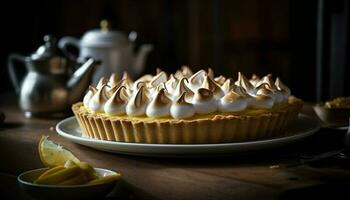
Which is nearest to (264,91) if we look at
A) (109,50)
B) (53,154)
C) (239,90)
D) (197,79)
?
(239,90)

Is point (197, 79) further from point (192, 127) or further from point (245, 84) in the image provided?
point (192, 127)

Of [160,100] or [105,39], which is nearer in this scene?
[160,100]

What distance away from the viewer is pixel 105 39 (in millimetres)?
2467

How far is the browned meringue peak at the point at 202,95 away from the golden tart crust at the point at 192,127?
0.12ft

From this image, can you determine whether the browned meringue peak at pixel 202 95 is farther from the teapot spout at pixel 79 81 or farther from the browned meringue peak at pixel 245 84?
the teapot spout at pixel 79 81

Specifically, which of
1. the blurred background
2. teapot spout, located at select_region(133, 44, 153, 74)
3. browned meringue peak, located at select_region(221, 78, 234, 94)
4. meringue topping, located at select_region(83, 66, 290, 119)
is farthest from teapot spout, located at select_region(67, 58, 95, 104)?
the blurred background

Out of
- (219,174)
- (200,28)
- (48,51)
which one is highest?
(48,51)

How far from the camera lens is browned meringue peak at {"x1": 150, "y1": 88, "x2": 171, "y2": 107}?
1235 millimetres

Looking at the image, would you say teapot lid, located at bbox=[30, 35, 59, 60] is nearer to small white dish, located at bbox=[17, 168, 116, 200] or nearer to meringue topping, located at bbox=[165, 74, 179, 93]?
meringue topping, located at bbox=[165, 74, 179, 93]

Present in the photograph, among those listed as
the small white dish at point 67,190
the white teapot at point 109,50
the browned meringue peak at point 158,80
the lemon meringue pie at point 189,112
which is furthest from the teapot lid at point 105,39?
the small white dish at point 67,190

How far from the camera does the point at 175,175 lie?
41.5 inches

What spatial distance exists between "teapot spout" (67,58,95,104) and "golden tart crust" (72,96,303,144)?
0.48 m

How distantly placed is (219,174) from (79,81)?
0.85m

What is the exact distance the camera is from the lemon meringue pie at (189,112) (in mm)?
Answer: 1193
